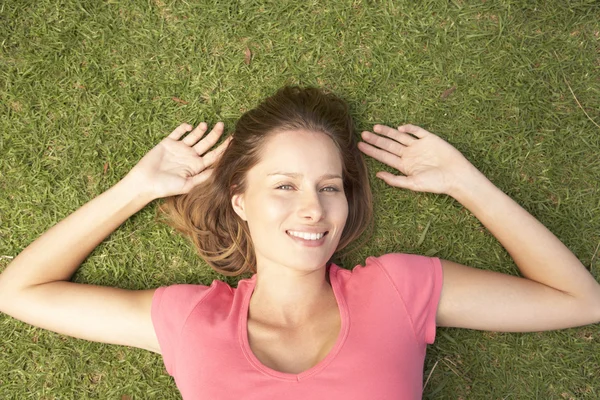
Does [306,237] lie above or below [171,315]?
above

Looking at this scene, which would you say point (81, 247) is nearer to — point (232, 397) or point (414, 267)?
point (232, 397)

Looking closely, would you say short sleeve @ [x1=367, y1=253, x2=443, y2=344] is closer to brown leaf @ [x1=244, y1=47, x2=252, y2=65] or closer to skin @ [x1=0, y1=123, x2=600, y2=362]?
skin @ [x1=0, y1=123, x2=600, y2=362]

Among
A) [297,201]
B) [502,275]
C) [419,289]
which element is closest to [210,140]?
[297,201]

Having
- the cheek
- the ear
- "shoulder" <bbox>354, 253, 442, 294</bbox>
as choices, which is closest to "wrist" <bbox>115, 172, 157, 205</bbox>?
the ear

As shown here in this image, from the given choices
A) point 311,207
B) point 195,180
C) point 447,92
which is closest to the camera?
point 311,207

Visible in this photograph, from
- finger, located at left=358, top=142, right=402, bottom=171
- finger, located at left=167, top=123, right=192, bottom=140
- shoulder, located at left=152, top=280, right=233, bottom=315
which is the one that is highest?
finger, located at left=167, top=123, right=192, bottom=140

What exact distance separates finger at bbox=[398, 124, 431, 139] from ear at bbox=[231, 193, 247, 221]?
4.98ft

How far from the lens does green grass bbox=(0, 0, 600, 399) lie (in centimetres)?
450

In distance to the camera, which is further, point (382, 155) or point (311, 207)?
point (382, 155)

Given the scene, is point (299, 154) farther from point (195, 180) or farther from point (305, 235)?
point (195, 180)

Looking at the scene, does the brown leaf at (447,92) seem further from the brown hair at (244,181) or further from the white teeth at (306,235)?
the white teeth at (306,235)

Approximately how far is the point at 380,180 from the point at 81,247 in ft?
8.36

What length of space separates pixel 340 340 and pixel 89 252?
2.21 m

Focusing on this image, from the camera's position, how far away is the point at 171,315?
Answer: 3824 millimetres
